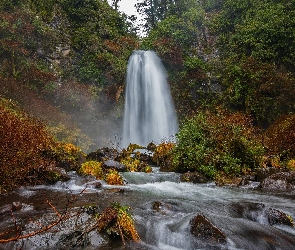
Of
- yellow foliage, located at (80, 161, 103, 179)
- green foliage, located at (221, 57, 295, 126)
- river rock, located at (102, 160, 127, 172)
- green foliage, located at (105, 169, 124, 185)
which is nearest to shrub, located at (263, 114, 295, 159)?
green foliage, located at (221, 57, 295, 126)

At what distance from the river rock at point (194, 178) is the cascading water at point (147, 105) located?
12.3 meters

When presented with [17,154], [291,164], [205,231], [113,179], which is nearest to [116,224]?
[205,231]

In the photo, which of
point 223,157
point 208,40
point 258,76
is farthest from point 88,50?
point 223,157

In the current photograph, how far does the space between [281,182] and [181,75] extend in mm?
17323

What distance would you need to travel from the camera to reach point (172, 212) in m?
7.07

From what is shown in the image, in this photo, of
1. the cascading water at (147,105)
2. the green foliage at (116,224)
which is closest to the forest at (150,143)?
the green foliage at (116,224)

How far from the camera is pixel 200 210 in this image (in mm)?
7703

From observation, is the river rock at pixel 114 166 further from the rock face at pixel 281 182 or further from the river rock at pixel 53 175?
the rock face at pixel 281 182

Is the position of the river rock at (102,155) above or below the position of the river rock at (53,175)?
above

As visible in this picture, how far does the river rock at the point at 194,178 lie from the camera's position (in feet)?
40.4

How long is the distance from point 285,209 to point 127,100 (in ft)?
65.2

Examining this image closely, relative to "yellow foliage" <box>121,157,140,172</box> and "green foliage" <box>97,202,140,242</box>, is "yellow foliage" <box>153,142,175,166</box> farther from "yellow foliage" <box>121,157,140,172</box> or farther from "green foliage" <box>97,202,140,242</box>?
"green foliage" <box>97,202,140,242</box>

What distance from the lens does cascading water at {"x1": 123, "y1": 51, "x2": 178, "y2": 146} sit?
2556cm

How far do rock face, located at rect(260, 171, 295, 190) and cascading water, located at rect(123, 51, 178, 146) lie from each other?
47.5ft
